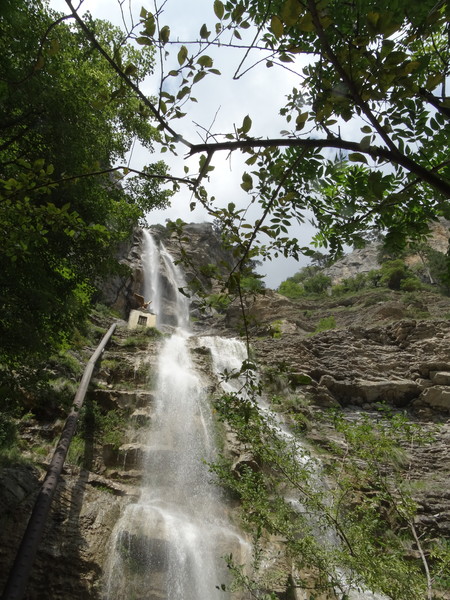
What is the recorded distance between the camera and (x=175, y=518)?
29.7 ft

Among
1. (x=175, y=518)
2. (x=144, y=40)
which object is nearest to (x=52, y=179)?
(x=144, y=40)

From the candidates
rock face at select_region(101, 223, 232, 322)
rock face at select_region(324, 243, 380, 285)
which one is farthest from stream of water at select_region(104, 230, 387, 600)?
rock face at select_region(324, 243, 380, 285)

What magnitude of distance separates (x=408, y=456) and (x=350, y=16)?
14.0 meters

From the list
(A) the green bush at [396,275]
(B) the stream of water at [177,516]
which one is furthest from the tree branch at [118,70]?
(A) the green bush at [396,275]

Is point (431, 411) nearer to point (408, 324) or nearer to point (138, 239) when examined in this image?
point (408, 324)

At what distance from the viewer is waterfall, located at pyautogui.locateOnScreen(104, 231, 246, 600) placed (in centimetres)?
738

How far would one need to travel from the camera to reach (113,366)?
50.4 ft

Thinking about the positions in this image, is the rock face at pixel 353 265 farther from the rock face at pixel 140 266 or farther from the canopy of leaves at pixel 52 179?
the canopy of leaves at pixel 52 179

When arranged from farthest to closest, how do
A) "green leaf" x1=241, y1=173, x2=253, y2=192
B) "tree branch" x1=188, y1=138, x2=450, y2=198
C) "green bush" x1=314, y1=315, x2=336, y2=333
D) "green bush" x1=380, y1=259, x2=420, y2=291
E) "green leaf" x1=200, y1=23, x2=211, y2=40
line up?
1. "green bush" x1=380, y1=259, x2=420, y2=291
2. "green bush" x1=314, y1=315, x2=336, y2=333
3. "green leaf" x1=241, y1=173, x2=253, y2=192
4. "green leaf" x1=200, y1=23, x2=211, y2=40
5. "tree branch" x1=188, y1=138, x2=450, y2=198

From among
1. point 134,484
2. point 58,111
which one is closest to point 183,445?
point 134,484

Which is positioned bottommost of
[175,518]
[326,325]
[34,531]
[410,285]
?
[175,518]

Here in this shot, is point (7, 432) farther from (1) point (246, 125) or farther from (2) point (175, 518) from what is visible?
(1) point (246, 125)

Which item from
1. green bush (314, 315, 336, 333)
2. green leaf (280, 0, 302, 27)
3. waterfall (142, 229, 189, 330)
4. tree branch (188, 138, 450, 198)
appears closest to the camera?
green leaf (280, 0, 302, 27)

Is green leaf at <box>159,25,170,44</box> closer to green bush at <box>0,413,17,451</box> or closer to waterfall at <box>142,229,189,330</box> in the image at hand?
green bush at <box>0,413,17,451</box>
